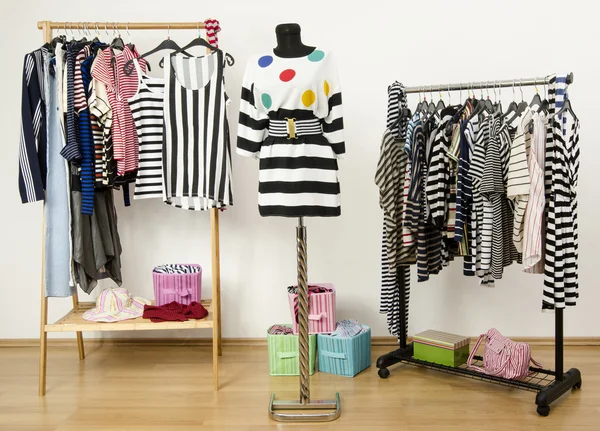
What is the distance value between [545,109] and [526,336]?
1549mm

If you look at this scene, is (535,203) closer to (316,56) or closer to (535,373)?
(535,373)

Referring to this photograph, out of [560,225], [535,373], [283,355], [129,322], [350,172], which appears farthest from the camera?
[350,172]

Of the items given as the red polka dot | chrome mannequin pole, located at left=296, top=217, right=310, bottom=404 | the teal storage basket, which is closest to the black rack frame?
the teal storage basket

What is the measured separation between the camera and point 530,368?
2939mm

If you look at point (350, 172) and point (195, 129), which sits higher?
point (195, 129)

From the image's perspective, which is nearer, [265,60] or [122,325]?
[265,60]

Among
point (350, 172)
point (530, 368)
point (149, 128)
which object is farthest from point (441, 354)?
point (149, 128)

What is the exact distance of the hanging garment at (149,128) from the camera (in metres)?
3.04

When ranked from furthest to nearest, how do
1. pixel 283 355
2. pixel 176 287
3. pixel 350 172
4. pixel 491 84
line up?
1. pixel 350 172
2. pixel 176 287
3. pixel 283 355
4. pixel 491 84

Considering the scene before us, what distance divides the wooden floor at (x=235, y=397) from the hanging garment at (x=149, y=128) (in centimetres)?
99

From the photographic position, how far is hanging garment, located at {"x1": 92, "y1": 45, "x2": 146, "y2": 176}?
9.89 ft

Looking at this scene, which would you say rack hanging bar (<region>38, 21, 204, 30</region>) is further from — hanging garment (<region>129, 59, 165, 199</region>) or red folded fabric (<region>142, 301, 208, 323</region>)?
red folded fabric (<region>142, 301, 208, 323</region>)

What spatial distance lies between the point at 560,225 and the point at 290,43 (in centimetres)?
137

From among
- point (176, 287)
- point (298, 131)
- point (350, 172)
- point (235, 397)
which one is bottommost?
point (235, 397)
